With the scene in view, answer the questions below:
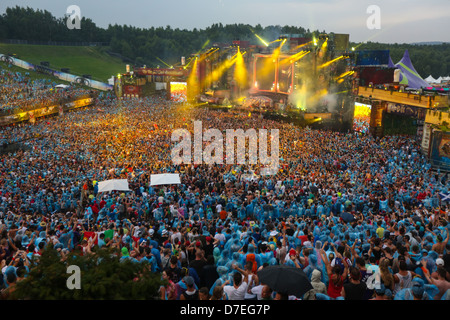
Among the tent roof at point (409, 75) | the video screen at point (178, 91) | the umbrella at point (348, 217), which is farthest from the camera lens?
the video screen at point (178, 91)

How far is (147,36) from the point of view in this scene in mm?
114188

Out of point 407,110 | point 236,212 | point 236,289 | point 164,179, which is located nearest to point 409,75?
point 407,110

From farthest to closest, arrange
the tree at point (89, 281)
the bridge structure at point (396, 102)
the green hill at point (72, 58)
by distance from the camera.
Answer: the green hill at point (72, 58) → the bridge structure at point (396, 102) → the tree at point (89, 281)

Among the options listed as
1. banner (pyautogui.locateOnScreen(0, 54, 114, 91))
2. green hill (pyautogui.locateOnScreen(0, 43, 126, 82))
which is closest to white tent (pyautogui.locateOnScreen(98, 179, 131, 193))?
banner (pyautogui.locateOnScreen(0, 54, 114, 91))

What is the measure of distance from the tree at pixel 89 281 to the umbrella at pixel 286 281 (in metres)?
1.66

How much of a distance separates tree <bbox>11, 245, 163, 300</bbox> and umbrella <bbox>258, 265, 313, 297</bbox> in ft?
5.45

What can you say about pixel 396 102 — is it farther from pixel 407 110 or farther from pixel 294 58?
pixel 294 58

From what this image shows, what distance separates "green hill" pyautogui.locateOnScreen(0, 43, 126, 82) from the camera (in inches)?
3270

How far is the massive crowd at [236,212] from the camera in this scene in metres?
→ 6.63

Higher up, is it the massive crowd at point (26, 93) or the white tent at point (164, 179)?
the massive crowd at point (26, 93)

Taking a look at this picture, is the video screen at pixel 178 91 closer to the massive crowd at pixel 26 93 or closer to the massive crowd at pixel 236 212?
the massive crowd at pixel 26 93

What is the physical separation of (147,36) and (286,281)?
116648 millimetres

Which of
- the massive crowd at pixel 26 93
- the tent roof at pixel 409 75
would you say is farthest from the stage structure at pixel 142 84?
the tent roof at pixel 409 75
